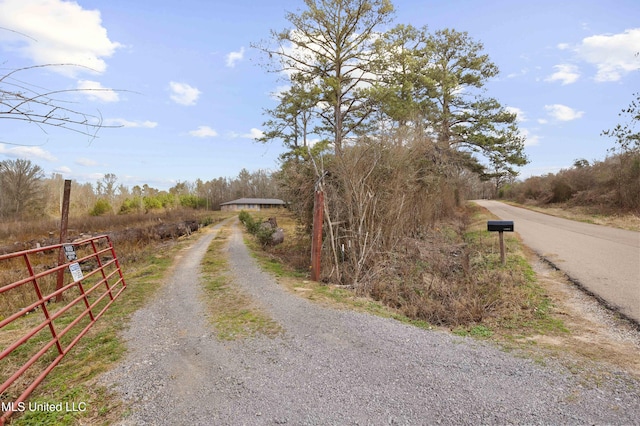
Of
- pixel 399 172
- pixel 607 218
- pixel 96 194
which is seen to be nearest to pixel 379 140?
pixel 399 172

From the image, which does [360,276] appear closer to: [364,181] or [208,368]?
[364,181]

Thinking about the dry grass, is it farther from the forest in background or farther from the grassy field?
the grassy field

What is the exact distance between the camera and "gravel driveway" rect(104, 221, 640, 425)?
2.79 metres

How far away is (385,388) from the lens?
3193 mm

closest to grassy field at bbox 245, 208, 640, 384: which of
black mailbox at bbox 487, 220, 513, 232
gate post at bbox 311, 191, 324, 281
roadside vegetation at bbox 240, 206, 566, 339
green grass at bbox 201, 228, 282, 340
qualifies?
roadside vegetation at bbox 240, 206, 566, 339

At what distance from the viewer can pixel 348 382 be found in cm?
330

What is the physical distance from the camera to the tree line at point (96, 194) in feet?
115

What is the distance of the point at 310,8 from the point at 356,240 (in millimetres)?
14483

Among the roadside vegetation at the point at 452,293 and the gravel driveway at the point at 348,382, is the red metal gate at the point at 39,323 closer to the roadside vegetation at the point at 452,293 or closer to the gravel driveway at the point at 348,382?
the gravel driveway at the point at 348,382

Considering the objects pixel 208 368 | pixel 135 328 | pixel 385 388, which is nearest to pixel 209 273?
pixel 135 328

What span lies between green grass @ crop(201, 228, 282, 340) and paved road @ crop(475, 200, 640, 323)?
5756mm

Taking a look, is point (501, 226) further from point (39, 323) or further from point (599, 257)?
point (39, 323)

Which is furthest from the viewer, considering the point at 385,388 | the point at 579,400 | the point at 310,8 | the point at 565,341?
the point at 310,8

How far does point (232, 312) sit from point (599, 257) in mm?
10113
